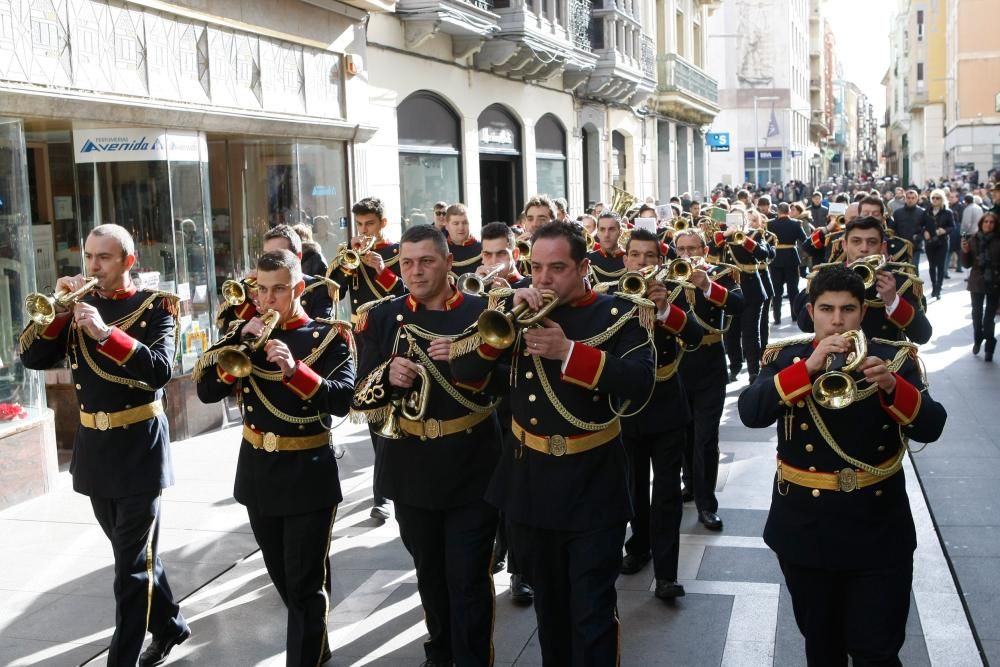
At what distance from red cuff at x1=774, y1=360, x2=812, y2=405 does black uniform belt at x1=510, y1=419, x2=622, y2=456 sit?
0.75 meters

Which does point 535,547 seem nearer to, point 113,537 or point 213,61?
point 113,537

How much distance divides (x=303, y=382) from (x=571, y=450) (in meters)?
1.22

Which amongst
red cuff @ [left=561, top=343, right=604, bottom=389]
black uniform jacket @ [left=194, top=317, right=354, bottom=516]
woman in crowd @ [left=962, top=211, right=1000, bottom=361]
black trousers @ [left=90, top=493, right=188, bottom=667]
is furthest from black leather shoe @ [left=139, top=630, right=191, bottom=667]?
woman in crowd @ [left=962, top=211, right=1000, bottom=361]

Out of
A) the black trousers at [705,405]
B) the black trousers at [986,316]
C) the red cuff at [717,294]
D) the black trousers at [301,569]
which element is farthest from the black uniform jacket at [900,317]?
the black trousers at [986,316]

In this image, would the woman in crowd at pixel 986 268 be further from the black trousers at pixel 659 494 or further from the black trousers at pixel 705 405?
the black trousers at pixel 659 494

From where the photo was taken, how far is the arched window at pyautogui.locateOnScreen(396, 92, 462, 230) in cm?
1717

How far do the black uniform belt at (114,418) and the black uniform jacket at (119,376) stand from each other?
20 mm

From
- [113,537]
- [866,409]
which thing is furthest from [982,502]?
[113,537]

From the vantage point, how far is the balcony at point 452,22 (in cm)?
1656

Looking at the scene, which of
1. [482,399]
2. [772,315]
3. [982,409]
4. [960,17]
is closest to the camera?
[482,399]

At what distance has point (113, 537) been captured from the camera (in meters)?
5.58

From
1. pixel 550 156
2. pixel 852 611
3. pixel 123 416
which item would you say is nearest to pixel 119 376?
pixel 123 416

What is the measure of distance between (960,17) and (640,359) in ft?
199

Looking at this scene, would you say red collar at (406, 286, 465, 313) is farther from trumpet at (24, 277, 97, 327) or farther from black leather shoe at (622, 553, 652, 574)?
black leather shoe at (622, 553, 652, 574)
